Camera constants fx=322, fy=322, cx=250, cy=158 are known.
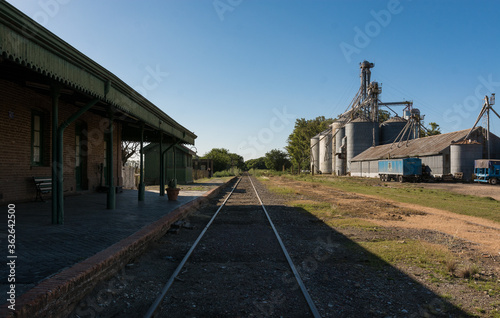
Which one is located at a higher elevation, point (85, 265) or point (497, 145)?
point (497, 145)

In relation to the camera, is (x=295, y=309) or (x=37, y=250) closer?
(x=295, y=309)

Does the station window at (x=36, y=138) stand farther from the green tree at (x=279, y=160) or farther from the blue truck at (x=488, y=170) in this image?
the green tree at (x=279, y=160)

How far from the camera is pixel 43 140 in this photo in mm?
10812

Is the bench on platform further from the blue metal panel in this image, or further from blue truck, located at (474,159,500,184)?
blue truck, located at (474,159,500,184)

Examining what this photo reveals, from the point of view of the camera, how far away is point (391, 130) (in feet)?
181

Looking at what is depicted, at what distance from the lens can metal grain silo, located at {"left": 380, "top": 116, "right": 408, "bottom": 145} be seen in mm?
54875

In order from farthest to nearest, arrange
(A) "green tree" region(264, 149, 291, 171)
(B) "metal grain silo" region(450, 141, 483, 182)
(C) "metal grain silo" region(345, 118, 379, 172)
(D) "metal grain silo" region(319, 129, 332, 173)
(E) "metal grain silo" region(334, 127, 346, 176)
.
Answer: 1. (A) "green tree" region(264, 149, 291, 171)
2. (D) "metal grain silo" region(319, 129, 332, 173)
3. (E) "metal grain silo" region(334, 127, 346, 176)
4. (C) "metal grain silo" region(345, 118, 379, 172)
5. (B) "metal grain silo" region(450, 141, 483, 182)

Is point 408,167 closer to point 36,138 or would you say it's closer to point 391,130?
point 391,130

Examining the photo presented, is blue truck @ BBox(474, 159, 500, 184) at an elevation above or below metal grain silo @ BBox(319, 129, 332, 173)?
below

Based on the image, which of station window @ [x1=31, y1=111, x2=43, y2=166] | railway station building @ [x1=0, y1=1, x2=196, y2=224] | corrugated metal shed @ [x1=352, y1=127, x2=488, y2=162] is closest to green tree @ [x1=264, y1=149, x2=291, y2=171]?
corrugated metal shed @ [x1=352, y1=127, x2=488, y2=162]

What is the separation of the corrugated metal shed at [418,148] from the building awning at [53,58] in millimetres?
34018

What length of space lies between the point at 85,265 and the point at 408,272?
4547 mm

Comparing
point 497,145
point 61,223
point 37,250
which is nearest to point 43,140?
point 61,223

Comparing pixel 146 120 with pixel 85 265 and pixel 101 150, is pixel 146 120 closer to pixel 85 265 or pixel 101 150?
pixel 101 150
